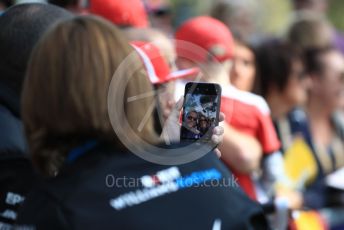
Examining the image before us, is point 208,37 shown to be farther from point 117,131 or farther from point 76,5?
point 117,131

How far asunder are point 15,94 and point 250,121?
1251mm

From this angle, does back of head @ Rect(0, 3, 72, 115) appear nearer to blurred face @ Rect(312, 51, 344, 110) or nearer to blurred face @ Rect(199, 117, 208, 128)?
blurred face @ Rect(199, 117, 208, 128)

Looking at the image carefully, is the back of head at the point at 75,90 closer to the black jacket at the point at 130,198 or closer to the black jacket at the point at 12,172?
the black jacket at the point at 130,198

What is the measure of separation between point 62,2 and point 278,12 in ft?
13.7

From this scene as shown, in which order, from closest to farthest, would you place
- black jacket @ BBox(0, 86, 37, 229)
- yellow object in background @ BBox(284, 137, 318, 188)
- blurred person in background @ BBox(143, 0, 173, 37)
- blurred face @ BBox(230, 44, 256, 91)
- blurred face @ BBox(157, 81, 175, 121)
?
blurred face @ BBox(157, 81, 175, 121) < black jacket @ BBox(0, 86, 37, 229) < blurred face @ BBox(230, 44, 256, 91) < yellow object in background @ BBox(284, 137, 318, 188) < blurred person in background @ BBox(143, 0, 173, 37)

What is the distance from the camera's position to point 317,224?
3271 millimetres

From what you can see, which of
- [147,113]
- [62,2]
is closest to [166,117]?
[147,113]

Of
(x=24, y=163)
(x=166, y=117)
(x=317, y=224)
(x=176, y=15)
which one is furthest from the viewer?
(x=176, y=15)

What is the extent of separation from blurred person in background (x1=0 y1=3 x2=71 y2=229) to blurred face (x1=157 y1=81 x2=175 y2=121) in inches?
16.2

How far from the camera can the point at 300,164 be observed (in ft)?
14.0

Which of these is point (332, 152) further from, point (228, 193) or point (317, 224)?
point (228, 193)

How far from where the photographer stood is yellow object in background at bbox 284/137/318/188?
4.18m

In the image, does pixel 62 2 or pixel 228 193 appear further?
pixel 62 2

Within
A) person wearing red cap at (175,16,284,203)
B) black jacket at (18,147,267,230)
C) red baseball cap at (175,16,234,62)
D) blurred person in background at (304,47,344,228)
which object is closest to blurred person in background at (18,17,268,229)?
black jacket at (18,147,267,230)
